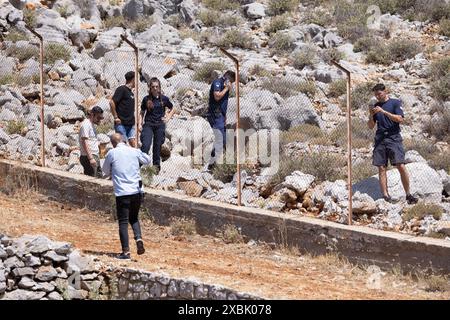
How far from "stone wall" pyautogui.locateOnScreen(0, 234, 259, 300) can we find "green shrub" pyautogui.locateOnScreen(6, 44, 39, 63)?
12518 mm

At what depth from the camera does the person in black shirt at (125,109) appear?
17.0 meters

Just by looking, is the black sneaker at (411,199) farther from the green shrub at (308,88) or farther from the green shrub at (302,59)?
the green shrub at (302,59)

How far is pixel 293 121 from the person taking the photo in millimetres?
20125

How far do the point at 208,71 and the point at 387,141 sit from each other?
9.13 meters

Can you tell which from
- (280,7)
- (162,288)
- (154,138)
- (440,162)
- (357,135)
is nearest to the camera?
(162,288)

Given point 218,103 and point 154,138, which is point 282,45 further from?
point 154,138

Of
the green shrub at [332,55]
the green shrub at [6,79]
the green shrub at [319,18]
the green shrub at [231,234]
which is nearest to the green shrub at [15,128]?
the green shrub at [6,79]

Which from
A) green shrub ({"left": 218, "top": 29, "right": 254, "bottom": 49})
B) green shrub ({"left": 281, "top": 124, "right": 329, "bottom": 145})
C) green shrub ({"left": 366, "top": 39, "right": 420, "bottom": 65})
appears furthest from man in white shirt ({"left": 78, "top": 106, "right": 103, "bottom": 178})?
green shrub ({"left": 218, "top": 29, "right": 254, "bottom": 49})

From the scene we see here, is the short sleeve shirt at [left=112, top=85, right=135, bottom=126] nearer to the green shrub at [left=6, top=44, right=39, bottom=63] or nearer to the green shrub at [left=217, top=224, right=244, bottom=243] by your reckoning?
the green shrub at [left=217, top=224, right=244, bottom=243]

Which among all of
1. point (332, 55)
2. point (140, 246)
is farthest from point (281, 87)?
point (140, 246)

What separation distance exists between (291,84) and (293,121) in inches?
123

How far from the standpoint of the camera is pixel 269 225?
1501 cm

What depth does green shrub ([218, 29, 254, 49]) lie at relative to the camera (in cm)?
2925

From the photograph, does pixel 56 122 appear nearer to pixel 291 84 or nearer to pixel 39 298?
pixel 291 84
